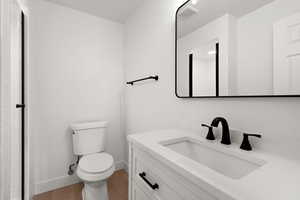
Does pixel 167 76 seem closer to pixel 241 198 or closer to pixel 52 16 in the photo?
pixel 241 198

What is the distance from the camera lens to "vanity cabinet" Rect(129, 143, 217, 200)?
55 centimetres

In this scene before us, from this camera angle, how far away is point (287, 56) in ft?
2.18

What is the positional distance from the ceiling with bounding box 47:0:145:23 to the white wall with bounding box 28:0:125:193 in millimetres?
85

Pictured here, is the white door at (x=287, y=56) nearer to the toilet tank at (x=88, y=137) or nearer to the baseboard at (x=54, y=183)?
the toilet tank at (x=88, y=137)

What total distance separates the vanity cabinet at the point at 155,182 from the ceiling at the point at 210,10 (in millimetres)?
949

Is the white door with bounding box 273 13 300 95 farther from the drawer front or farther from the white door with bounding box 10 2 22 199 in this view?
the white door with bounding box 10 2 22 199

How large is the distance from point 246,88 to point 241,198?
2.00 ft

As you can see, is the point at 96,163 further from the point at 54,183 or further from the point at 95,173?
the point at 54,183

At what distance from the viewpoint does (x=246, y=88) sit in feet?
2.61

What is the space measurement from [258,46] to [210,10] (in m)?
0.46

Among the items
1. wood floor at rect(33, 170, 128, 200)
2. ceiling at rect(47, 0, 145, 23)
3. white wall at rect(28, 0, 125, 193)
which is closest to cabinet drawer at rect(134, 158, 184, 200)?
wood floor at rect(33, 170, 128, 200)

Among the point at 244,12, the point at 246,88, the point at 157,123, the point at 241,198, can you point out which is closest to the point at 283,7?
the point at 244,12

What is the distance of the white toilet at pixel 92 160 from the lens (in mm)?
1305

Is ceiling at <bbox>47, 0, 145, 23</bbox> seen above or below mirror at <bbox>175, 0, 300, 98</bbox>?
above
